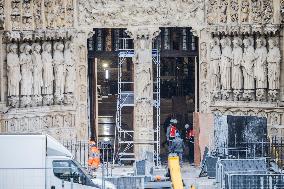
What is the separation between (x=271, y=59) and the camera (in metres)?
31.1

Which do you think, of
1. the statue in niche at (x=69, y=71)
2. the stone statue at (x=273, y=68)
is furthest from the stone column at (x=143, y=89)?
the stone statue at (x=273, y=68)

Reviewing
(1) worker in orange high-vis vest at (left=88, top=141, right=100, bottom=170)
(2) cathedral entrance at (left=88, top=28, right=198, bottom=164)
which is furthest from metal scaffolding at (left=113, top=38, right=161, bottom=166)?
(1) worker in orange high-vis vest at (left=88, top=141, right=100, bottom=170)

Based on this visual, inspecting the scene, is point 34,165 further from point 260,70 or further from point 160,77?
point 160,77

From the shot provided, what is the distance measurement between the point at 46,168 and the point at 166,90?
1427cm

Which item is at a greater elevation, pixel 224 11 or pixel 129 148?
pixel 224 11

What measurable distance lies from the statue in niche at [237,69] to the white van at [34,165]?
9825 mm

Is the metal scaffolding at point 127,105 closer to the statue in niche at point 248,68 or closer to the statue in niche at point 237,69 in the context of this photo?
the statue in niche at point 237,69

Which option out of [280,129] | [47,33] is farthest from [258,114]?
[47,33]

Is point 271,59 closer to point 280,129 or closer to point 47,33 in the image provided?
point 280,129

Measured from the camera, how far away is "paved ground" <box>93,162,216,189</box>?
87.4ft

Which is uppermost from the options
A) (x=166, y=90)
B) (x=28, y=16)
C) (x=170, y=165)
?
(x=28, y=16)

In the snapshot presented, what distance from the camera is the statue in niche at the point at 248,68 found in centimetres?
3139

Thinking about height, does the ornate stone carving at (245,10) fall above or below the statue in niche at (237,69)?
above

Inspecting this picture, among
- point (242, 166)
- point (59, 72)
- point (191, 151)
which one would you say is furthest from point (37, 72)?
point (242, 166)
